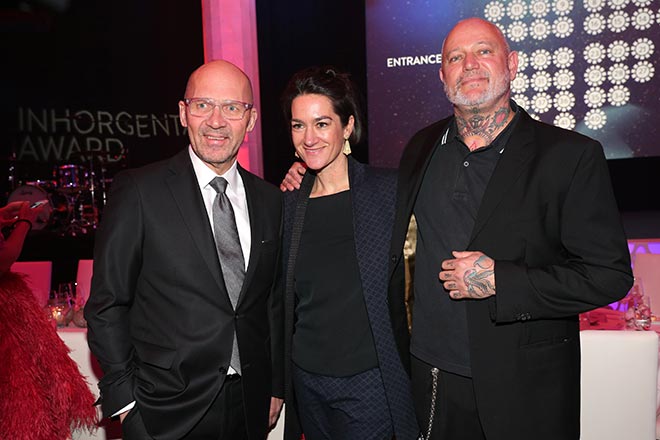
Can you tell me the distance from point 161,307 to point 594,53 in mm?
5306

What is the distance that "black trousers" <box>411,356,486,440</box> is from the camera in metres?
1.93

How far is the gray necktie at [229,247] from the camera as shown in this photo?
6.31ft

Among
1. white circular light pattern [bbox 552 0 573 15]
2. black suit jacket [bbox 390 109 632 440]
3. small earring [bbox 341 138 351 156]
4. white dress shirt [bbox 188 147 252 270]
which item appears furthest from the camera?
white circular light pattern [bbox 552 0 573 15]

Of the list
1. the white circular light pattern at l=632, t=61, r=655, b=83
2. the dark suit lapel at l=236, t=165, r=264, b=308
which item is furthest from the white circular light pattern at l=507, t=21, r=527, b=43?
the dark suit lapel at l=236, t=165, r=264, b=308

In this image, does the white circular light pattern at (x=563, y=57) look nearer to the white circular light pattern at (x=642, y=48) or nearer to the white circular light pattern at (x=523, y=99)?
the white circular light pattern at (x=523, y=99)

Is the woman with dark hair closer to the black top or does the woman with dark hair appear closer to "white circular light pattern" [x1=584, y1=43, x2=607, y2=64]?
the black top

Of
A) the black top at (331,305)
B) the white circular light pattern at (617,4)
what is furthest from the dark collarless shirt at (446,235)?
the white circular light pattern at (617,4)

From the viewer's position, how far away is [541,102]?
5.93 metres

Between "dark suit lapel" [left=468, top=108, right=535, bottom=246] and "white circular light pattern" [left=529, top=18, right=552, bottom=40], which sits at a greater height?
"white circular light pattern" [left=529, top=18, right=552, bottom=40]

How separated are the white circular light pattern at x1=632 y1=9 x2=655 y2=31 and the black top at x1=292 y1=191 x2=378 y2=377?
470 cm

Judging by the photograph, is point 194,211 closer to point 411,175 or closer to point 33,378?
point 411,175

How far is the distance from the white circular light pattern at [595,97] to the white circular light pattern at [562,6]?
0.80 metres

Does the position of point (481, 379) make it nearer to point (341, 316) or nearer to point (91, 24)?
point (341, 316)

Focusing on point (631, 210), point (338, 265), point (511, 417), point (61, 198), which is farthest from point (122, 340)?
point (61, 198)
